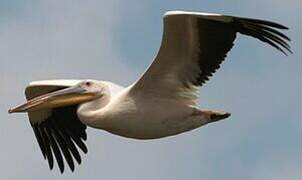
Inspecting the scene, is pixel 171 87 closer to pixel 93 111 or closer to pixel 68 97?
pixel 93 111

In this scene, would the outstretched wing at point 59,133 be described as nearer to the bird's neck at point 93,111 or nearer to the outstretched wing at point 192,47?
the bird's neck at point 93,111

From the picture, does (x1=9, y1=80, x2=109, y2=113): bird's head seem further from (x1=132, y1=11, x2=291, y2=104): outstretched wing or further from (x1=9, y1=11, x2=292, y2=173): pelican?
(x1=132, y1=11, x2=291, y2=104): outstretched wing

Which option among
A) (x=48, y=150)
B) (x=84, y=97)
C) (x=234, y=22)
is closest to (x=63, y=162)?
(x=48, y=150)

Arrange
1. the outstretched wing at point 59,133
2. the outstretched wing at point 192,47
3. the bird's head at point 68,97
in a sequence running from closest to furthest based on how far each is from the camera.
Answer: the outstretched wing at point 192,47 < the bird's head at point 68,97 < the outstretched wing at point 59,133

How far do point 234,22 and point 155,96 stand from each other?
1791 millimetres

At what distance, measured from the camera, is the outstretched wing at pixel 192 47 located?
17.4 m

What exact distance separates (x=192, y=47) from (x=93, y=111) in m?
1.96

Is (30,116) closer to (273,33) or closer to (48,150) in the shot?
(48,150)

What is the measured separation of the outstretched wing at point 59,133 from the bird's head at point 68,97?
58.3 inches

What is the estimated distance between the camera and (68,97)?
19953 mm

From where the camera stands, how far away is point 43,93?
21703mm

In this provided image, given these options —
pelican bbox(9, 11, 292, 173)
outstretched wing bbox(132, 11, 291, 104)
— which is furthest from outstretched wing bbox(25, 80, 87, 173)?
outstretched wing bbox(132, 11, 291, 104)

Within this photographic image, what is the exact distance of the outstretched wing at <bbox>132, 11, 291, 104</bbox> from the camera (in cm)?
1742

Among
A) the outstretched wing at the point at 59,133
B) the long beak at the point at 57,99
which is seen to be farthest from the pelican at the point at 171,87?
the outstretched wing at the point at 59,133
